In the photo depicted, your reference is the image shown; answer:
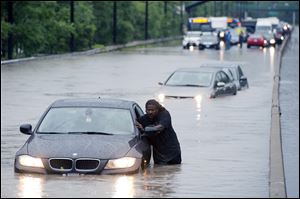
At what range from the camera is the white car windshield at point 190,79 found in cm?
3650

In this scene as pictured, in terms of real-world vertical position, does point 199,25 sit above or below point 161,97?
above

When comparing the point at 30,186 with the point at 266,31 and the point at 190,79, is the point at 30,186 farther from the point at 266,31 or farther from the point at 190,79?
the point at 266,31

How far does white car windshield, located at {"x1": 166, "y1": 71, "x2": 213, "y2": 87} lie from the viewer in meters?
36.5

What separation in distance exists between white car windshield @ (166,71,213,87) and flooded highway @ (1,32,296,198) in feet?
3.03

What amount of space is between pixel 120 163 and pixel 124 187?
1.02 meters

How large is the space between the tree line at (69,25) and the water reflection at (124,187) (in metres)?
43.6

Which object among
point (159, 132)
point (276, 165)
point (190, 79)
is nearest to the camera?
point (159, 132)

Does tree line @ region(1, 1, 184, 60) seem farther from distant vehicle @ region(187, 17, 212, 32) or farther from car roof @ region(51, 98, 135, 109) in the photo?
car roof @ region(51, 98, 135, 109)

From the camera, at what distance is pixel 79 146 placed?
1573cm

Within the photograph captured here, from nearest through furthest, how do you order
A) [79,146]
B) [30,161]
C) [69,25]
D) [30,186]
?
1. [30,186]
2. [30,161]
3. [79,146]
4. [69,25]

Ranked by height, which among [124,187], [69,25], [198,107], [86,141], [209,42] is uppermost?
[69,25]

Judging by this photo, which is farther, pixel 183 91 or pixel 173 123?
pixel 183 91

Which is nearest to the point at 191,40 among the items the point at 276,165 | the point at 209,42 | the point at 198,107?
the point at 209,42

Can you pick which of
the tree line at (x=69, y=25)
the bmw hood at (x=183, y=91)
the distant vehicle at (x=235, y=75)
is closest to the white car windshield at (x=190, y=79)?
the bmw hood at (x=183, y=91)
